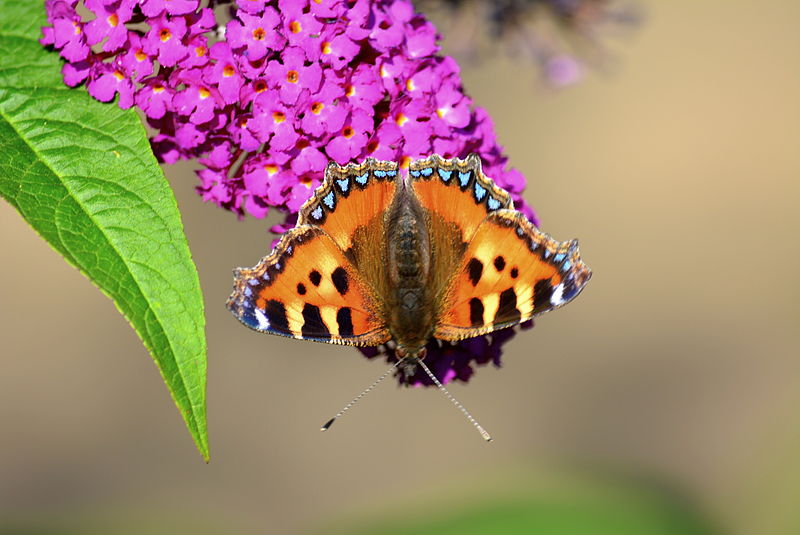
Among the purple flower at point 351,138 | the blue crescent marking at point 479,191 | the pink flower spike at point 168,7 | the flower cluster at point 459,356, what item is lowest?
the flower cluster at point 459,356

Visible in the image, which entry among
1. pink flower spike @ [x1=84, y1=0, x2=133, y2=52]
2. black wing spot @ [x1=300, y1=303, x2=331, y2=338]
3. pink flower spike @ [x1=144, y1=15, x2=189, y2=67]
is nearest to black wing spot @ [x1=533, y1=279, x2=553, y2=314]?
black wing spot @ [x1=300, y1=303, x2=331, y2=338]

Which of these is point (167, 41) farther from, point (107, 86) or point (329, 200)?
point (329, 200)

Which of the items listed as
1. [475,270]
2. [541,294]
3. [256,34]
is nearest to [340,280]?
[475,270]

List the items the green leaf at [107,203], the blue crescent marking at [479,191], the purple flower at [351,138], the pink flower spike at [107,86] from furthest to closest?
the blue crescent marking at [479,191], the purple flower at [351,138], the pink flower spike at [107,86], the green leaf at [107,203]

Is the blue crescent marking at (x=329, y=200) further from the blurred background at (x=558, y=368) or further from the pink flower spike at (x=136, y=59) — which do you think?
the blurred background at (x=558, y=368)

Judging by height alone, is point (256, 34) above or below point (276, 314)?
above

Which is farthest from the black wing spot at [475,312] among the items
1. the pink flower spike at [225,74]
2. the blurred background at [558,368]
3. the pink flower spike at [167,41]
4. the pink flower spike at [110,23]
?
the blurred background at [558,368]

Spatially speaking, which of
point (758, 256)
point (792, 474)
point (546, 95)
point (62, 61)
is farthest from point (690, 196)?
point (62, 61)
